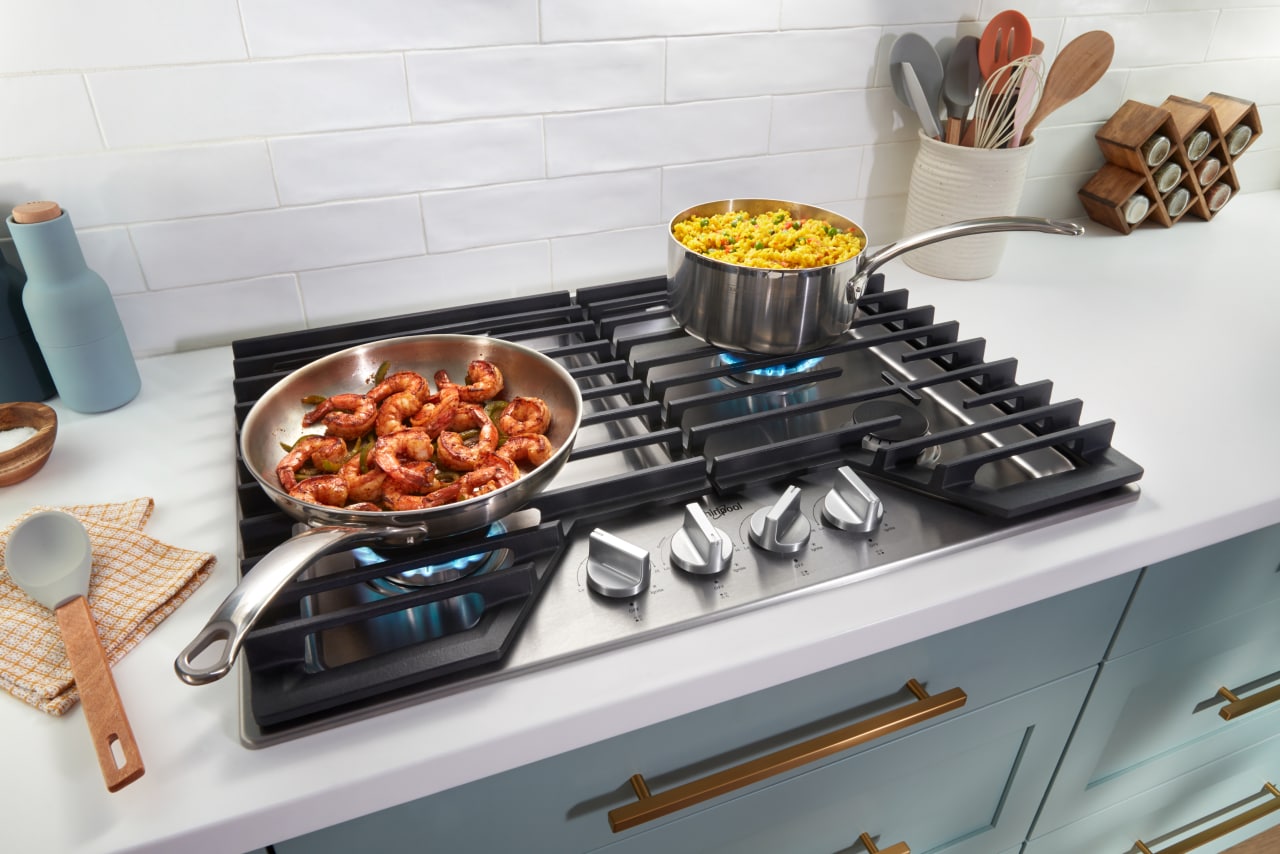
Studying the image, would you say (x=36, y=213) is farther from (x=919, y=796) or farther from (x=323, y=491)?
(x=919, y=796)

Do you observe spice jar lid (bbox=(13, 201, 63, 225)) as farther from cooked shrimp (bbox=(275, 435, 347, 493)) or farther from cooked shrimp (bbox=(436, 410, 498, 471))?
cooked shrimp (bbox=(436, 410, 498, 471))

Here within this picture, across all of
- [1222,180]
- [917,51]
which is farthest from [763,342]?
[1222,180]

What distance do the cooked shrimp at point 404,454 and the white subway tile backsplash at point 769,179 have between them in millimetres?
649

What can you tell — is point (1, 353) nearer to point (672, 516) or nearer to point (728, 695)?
point (672, 516)

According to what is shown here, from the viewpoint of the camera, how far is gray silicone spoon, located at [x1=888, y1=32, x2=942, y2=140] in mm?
1278

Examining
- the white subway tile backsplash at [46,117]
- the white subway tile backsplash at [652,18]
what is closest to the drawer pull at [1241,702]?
the white subway tile backsplash at [652,18]

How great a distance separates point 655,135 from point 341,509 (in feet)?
2.51

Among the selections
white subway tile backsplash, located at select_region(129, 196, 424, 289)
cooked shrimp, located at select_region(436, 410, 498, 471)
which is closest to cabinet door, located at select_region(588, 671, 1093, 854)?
cooked shrimp, located at select_region(436, 410, 498, 471)

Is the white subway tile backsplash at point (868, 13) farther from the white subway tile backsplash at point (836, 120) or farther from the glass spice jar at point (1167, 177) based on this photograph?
the glass spice jar at point (1167, 177)

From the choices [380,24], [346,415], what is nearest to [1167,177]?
[380,24]

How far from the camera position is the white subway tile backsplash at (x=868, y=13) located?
122cm

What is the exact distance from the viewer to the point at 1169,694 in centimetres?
110

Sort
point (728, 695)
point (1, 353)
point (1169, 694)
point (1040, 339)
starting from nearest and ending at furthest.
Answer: point (728, 695) → point (1, 353) → point (1169, 694) → point (1040, 339)

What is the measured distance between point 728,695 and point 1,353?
887 mm
